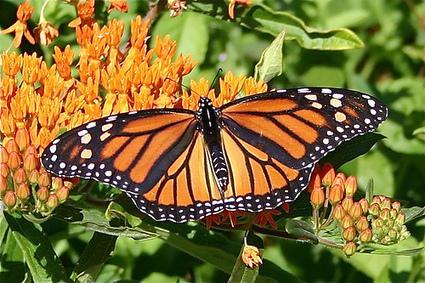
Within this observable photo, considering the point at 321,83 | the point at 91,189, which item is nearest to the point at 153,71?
the point at 91,189

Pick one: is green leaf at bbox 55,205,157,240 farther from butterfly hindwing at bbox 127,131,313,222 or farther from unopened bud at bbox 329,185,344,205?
unopened bud at bbox 329,185,344,205

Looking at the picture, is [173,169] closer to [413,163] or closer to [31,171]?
[31,171]

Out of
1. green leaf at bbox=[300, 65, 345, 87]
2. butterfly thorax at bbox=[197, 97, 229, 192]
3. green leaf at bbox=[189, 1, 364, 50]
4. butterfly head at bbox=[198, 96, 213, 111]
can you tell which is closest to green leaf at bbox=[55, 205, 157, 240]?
butterfly thorax at bbox=[197, 97, 229, 192]

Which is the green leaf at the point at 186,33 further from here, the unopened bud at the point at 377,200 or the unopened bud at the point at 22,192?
the unopened bud at the point at 22,192

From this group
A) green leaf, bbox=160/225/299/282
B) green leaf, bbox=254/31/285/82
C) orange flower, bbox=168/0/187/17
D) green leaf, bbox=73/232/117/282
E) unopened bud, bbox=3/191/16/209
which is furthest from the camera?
orange flower, bbox=168/0/187/17

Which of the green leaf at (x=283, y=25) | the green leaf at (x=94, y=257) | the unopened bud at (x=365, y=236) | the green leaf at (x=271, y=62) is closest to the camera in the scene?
the unopened bud at (x=365, y=236)

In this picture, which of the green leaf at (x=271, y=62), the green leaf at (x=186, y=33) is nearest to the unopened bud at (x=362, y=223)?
the green leaf at (x=271, y=62)
